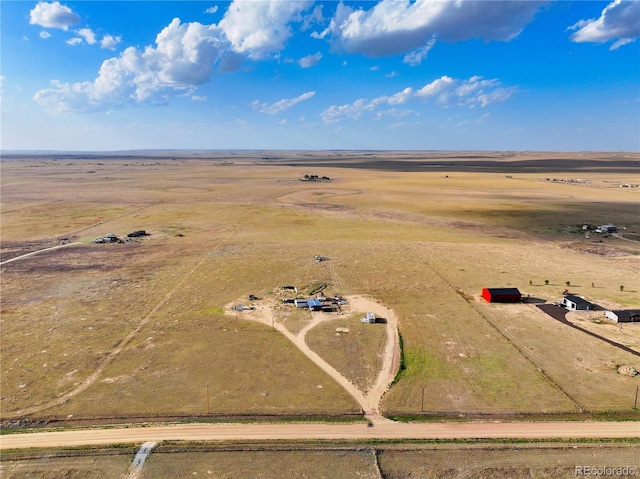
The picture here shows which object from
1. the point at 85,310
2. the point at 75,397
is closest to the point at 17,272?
the point at 85,310

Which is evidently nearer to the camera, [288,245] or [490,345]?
[490,345]

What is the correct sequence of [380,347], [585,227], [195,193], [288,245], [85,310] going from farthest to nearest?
[195,193] < [585,227] < [288,245] < [85,310] < [380,347]

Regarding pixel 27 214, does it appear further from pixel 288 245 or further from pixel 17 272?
pixel 288 245

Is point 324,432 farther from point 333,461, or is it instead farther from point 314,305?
point 314,305

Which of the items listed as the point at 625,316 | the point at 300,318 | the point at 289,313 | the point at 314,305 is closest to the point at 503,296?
the point at 625,316

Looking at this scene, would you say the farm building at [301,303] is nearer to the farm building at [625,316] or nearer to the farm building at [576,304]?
the farm building at [576,304]

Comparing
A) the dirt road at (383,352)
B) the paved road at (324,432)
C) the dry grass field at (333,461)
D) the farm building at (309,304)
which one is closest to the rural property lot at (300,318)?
the dirt road at (383,352)
